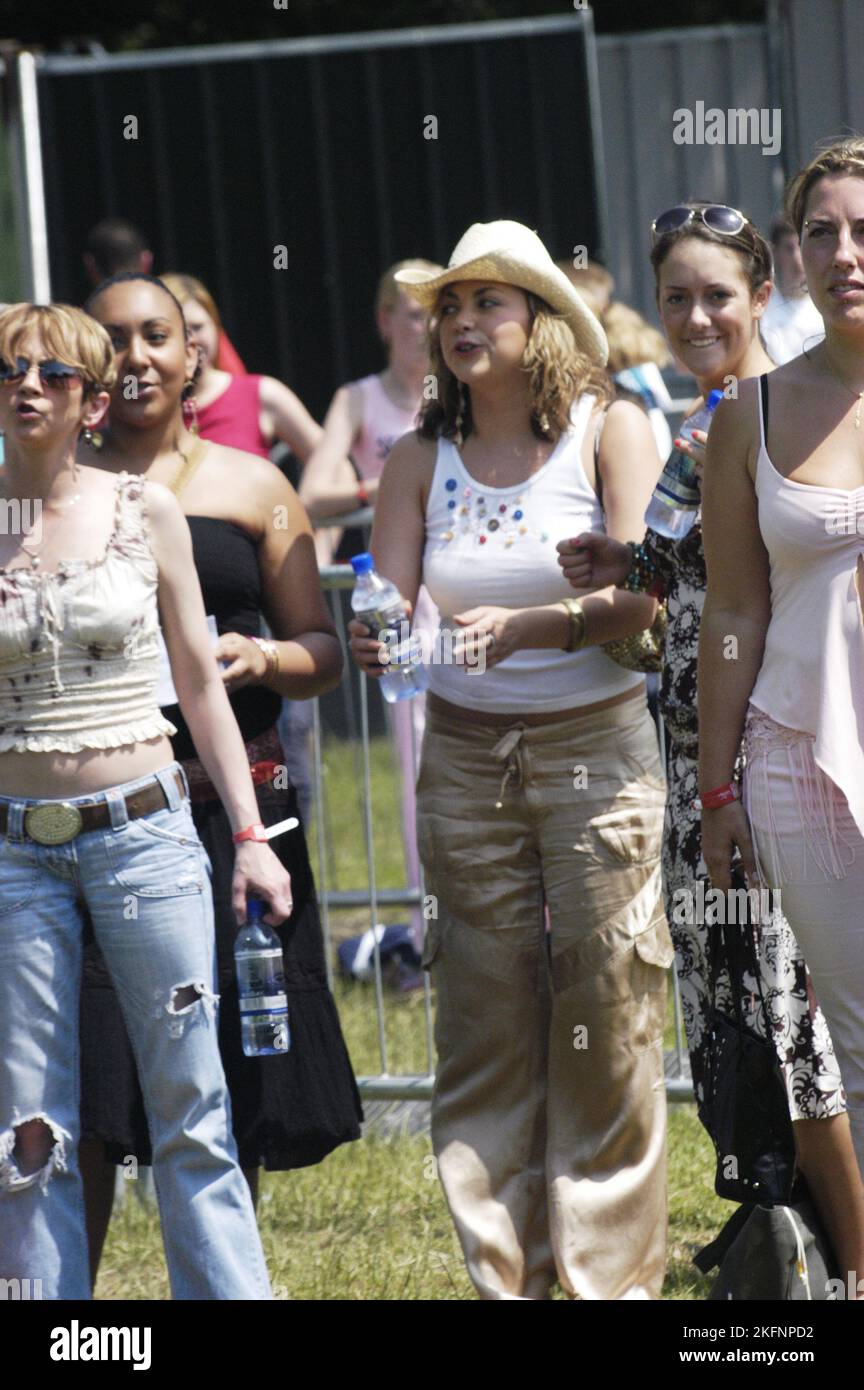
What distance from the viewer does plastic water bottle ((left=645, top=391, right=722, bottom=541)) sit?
12.5ft

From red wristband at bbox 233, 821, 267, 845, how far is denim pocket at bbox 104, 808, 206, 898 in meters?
0.13

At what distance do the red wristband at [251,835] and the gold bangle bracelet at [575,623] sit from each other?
76 cm

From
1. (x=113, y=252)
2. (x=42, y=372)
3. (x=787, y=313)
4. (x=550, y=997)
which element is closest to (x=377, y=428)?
(x=113, y=252)

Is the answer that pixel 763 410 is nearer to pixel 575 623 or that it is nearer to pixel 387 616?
pixel 575 623

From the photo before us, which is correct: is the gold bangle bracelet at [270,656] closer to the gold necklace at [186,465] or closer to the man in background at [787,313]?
the gold necklace at [186,465]

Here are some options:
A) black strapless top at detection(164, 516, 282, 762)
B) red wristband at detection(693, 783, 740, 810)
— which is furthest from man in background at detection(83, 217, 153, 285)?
red wristband at detection(693, 783, 740, 810)

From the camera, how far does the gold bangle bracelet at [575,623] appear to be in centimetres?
396

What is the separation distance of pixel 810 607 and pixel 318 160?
728 centimetres

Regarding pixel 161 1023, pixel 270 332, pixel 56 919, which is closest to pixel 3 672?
pixel 56 919

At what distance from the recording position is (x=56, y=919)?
3494 mm

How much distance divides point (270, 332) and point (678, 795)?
6.78 m

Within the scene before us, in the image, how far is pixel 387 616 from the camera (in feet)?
13.1

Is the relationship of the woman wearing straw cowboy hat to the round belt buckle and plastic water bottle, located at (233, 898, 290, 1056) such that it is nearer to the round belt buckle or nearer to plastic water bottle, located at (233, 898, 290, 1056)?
plastic water bottle, located at (233, 898, 290, 1056)
